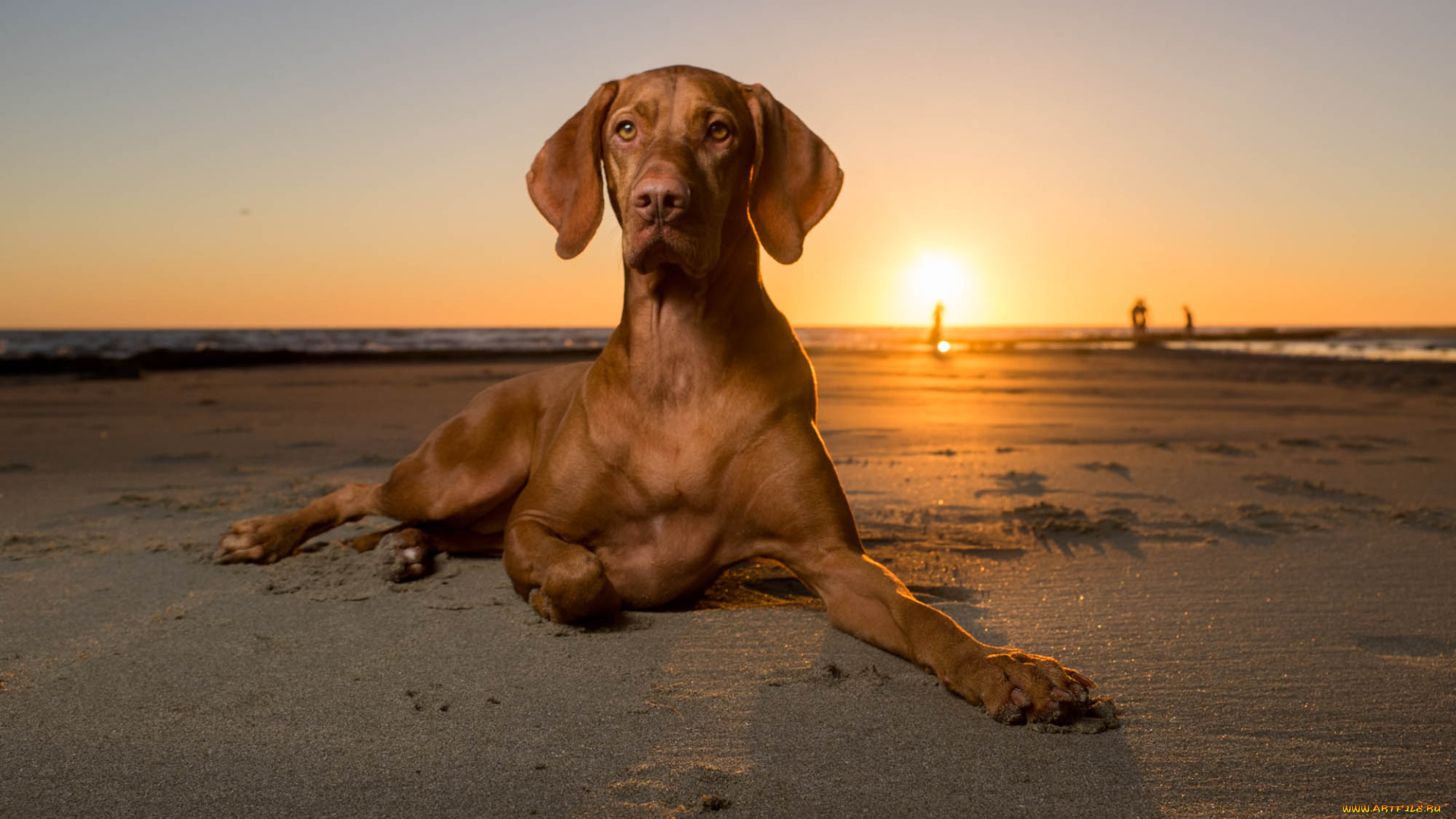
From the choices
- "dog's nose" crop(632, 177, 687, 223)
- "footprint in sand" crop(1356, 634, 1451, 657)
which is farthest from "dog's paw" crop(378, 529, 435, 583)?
"footprint in sand" crop(1356, 634, 1451, 657)

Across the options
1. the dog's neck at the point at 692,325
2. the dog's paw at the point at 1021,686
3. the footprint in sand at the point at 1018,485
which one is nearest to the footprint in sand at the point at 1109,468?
the footprint in sand at the point at 1018,485

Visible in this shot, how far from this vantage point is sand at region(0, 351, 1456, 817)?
5.73ft

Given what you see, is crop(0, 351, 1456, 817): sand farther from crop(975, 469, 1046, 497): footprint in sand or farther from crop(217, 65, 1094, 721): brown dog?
crop(217, 65, 1094, 721): brown dog

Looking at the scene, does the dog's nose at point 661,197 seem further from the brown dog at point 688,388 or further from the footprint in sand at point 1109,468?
the footprint in sand at point 1109,468

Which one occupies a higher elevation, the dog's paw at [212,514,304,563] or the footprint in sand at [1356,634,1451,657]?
the footprint in sand at [1356,634,1451,657]

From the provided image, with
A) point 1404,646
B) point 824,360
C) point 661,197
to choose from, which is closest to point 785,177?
point 661,197

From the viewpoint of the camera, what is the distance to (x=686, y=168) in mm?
2717

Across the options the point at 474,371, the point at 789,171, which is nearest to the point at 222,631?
the point at 789,171

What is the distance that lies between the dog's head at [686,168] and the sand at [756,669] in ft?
3.74

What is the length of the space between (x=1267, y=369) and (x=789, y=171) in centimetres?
1795

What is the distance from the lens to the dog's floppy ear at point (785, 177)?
3061 mm

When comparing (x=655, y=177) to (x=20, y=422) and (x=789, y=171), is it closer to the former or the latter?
(x=789, y=171)

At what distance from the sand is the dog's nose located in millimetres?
1178

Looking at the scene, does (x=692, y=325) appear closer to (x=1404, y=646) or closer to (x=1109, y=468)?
(x=1404, y=646)
